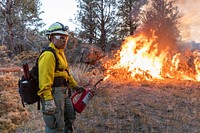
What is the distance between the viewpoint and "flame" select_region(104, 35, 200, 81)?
10820 millimetres

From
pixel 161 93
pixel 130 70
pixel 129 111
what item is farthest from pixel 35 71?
pixel 130 70

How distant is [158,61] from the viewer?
11977 mm

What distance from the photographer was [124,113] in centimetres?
619

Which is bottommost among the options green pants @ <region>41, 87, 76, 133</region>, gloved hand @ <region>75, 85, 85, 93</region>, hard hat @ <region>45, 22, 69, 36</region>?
green pants @ <region>41, 87, 76, 133</region>

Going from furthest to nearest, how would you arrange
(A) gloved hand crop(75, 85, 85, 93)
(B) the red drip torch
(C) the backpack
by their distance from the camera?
(A) gloved hand crop(75, 85, 85, 93) → (B) the red drip torch → (C) the backpack

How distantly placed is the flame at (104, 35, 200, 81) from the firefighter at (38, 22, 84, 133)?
6727 millimetres

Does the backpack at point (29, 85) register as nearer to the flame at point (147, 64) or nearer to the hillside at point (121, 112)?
the hillside at point (121, 112)

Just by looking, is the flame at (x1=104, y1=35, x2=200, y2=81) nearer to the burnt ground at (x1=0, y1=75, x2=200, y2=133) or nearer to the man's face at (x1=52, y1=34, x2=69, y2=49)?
the burnt ground at (x1=0, y1=75, x2=200, y2=133)

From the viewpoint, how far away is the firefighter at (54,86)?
3545mm

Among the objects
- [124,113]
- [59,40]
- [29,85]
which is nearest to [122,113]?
[124,113]

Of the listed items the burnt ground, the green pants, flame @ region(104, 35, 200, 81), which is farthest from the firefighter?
flame @ region(104, 35, 200, 81)

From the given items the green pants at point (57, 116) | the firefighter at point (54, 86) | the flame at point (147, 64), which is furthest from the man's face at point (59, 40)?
the flame at point (147, 64)

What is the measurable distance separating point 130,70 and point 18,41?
657 cm

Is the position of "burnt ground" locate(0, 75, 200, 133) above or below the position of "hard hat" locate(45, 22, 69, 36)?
below
